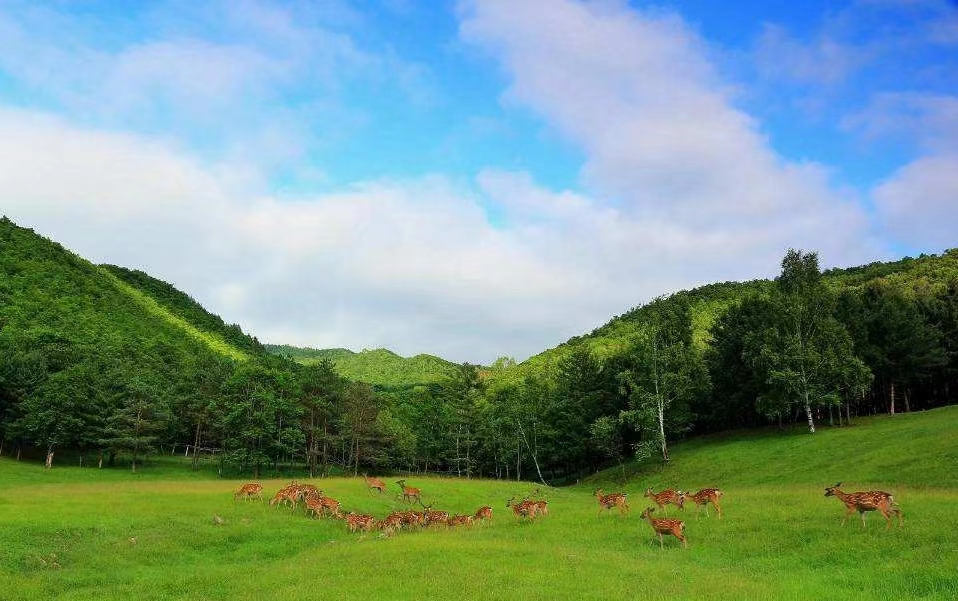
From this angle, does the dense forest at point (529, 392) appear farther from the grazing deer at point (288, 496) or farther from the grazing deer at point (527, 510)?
the grazing deer at point (288, 496)

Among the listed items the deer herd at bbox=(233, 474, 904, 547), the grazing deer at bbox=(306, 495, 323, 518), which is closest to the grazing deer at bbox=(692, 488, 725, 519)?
the deer herd at bbox=(233, 474, 904, 547)

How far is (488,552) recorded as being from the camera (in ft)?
64.8

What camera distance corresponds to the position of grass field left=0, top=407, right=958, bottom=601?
14602 mm

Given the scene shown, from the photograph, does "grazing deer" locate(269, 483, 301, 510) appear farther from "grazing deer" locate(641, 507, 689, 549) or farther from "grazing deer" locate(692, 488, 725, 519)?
"grazing deer" locate(692, 488, 725, 519)

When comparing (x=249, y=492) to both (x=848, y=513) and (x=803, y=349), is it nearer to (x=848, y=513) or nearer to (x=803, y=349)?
(x=848, y=513)

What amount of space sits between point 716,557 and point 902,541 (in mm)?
5329

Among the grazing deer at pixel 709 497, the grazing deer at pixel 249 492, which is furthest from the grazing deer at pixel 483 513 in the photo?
the grazing deer at pixel 249 492

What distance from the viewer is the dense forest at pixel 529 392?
58031 mm

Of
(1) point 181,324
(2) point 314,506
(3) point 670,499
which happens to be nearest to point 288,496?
(2) point 314,506

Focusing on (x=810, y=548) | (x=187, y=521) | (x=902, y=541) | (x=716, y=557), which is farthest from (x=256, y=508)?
(x=902, y=541)

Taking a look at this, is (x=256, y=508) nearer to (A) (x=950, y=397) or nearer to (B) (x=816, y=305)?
(B) (x=816, y=305)

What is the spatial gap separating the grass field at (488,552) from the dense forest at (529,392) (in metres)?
25.4

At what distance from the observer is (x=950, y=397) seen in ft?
238

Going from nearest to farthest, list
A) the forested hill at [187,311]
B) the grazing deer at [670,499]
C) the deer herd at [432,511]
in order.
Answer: the deer herd at [432,511] → the grazing deer at [670,499] → the forested hill at [187,311]
